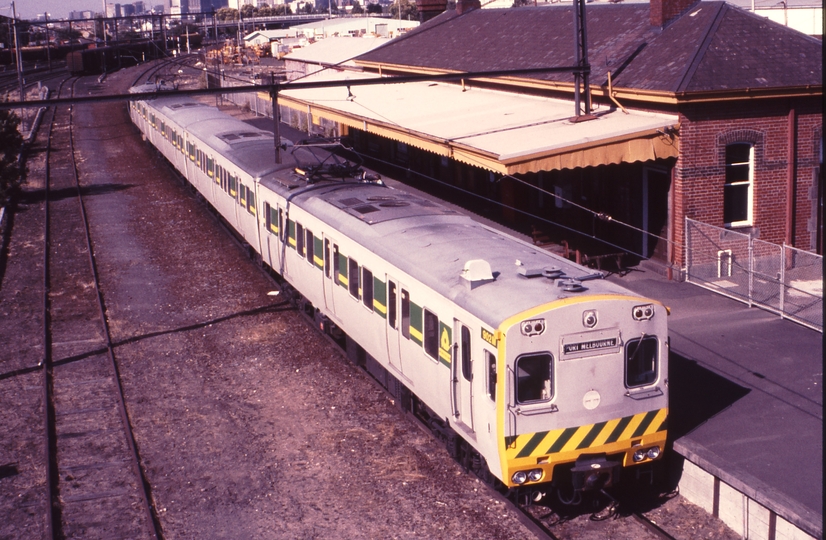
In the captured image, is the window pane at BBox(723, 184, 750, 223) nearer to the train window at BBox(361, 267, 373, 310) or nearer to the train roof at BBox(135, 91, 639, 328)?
the train roof at BBox(135, 91, 639, 328)

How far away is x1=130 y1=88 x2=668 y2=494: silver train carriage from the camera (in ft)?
29.8

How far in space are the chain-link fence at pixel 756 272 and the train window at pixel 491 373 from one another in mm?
8130

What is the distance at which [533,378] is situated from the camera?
9.12 metres

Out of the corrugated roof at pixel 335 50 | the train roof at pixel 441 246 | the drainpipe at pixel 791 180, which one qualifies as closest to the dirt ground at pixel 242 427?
the train roof at pixel 441 246

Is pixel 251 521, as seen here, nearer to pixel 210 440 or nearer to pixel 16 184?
pixel 210 440

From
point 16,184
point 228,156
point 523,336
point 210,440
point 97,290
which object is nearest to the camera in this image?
point 523,336

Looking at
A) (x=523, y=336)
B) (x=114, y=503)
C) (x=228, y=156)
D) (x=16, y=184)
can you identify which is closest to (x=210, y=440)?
(x=114, y=503)

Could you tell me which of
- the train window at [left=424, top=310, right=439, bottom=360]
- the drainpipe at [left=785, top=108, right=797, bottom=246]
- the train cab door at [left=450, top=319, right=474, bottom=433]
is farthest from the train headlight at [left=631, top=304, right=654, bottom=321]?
the drainpipe at [left=785, top=108, right=797, bottom=246]

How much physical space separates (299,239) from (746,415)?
25.3 feet

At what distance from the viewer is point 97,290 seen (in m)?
19.3

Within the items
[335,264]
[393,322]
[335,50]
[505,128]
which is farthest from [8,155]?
[393,322]

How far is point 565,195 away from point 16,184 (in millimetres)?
17661

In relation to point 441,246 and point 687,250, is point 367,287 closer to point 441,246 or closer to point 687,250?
point 441,246

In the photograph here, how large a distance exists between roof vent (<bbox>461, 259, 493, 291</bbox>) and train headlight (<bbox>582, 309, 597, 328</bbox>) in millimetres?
1150
